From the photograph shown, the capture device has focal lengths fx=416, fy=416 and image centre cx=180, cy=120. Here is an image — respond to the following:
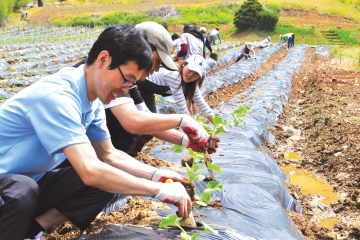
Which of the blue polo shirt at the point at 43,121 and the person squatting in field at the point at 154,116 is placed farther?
the person squatting in field at the point at 154,116

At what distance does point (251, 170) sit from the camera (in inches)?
126

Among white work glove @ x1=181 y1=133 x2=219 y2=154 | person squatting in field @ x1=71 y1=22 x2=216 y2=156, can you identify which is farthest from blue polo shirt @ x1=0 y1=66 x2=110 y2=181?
white work glove @ x1=181 y1=133 x2=219 y2=154

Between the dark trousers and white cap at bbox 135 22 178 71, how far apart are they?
0.95m

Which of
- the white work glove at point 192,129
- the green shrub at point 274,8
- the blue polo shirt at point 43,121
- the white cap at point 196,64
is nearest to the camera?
the blue polo shirt at point 43,121

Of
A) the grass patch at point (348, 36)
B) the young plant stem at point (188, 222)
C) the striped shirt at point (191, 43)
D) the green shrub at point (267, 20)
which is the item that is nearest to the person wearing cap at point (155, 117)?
the young plant stem at point (188, 222)

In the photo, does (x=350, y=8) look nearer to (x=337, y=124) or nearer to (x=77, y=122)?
(x=337, y=124)

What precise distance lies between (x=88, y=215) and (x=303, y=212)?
2.08 meters

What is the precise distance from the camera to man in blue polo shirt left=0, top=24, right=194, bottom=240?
1637 millimetres

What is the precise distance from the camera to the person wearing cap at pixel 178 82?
313cm

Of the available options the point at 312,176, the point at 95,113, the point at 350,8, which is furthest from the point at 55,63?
the point at 350,8

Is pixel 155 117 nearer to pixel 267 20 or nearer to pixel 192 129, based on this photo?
pixel 192 129

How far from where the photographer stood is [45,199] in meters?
2.00

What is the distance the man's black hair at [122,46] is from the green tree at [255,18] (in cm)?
2663

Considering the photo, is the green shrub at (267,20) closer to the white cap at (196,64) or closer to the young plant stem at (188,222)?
the white cap at (196,64)
